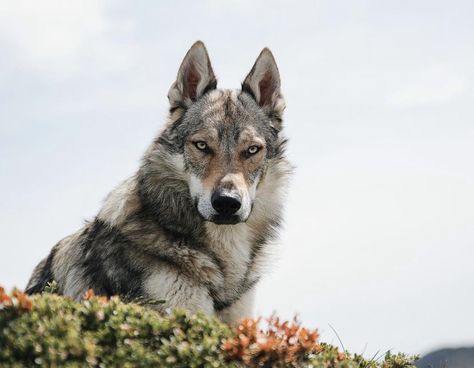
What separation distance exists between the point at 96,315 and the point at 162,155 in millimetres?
3201

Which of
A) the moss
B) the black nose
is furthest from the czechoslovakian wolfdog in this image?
the moss

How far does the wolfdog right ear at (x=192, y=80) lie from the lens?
769cm

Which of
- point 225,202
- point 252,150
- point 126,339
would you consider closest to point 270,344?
point 126,339

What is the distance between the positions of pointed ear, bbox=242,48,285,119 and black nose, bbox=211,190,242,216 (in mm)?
1668

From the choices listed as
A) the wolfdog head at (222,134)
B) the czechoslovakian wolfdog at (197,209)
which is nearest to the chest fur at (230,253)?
the czechoslovakian wolfdog at (197,209)

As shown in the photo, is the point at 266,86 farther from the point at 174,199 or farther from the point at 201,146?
the point at 174,199

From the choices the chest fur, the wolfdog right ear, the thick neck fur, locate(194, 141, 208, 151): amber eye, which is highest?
the wolfdog right ear

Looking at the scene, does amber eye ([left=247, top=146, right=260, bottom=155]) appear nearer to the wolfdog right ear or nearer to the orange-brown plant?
Answer: the wolfdog right ear

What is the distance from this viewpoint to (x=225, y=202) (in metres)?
6.74

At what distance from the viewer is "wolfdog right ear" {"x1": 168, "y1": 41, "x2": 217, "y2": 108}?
7.69 metres

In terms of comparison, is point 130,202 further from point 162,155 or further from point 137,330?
point 137,330

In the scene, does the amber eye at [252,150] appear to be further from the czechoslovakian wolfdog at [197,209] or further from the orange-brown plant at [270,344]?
the orange-brown plant at [270,344]

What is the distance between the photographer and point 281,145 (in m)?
7.84

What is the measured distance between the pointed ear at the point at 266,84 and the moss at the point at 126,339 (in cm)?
375
